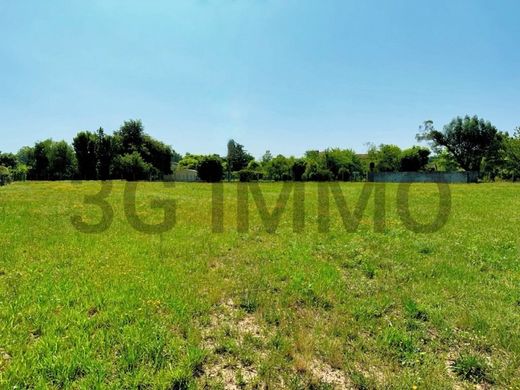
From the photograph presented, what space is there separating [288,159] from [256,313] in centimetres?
6240

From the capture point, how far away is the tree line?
2345 inches

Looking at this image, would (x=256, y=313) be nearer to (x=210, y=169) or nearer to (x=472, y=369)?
(x=472, y=369)

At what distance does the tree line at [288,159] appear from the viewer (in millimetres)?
59562

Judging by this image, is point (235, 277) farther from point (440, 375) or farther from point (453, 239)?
point (453, 239)

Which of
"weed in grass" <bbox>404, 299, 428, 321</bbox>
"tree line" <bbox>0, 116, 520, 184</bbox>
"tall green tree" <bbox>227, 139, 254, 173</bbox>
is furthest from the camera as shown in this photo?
"tall green tree" <bbox>227, 139, 254, 173</bbox>

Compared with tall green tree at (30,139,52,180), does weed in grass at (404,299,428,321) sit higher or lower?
lower

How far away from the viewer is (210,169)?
51250 millimetres

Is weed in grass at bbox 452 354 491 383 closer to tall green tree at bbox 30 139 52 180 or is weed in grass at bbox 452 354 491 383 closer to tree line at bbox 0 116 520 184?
tree line at bbox 0 116 520 184

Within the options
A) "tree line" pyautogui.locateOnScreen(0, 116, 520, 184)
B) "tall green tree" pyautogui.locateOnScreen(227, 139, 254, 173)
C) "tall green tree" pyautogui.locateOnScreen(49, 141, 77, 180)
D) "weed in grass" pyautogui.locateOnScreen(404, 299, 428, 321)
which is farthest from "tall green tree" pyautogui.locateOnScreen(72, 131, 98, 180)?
"weed in grass" pyautogui.locateOnScreen(404, 299, 428, 321)

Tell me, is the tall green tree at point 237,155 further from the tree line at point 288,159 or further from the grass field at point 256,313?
the grass field at point 256,313

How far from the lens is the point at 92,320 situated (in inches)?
173

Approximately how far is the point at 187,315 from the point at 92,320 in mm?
1234

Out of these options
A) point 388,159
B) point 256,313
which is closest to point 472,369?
point 256,313

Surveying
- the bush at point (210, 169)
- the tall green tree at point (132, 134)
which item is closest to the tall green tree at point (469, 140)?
the bush at point (210, 169)
